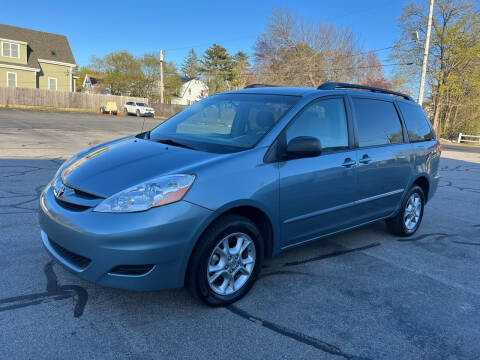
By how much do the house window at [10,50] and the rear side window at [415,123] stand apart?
4270cm

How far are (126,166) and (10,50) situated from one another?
43.1 metres

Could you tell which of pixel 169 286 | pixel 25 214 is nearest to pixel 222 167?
pixel 169 286

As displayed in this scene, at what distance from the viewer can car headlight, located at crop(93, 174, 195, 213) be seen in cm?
263

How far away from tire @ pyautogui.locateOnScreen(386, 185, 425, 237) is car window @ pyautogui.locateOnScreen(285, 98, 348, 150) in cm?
167

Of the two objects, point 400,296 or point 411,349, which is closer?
point 411,349

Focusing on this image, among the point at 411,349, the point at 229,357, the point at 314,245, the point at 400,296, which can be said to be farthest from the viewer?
the point at 314,245

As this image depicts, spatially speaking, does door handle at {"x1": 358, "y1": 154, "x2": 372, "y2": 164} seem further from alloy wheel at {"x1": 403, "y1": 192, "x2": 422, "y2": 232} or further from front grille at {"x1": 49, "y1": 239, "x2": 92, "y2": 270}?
front grille at {"x1": 49, "y1": 239, "x2": 92, "y2": 270}

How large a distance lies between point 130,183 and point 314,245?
260 centimetres

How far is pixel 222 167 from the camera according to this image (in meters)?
2.93

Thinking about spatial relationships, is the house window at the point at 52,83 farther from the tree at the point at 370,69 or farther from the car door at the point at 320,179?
the car door at the point at 320,179

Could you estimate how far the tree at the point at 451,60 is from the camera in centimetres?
3288

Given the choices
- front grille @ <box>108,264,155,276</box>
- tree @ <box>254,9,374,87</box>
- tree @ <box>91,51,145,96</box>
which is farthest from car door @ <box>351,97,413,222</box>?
tree @ <box>91,51,145,96</box>

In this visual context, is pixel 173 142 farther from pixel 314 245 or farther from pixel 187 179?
pixel 314 245

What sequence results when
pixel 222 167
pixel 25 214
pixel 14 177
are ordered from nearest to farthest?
1. pixel 222 167
2. pixel 25 214
3. pixel 14 177
